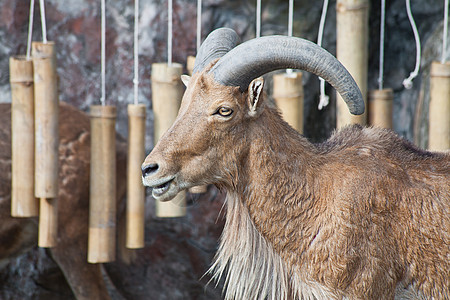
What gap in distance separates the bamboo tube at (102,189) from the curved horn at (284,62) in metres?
1.88

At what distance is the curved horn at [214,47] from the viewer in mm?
3777

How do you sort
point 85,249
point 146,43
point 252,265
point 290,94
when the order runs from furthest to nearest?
1. point 146,43
2. point 85,249
3. point 290,94
4. point 252,265

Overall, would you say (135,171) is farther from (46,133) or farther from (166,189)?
(166,189)

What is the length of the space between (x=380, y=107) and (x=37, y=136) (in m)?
2.66

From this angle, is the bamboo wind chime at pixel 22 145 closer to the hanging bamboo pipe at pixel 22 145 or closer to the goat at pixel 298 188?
the hanging bamboo pipe at pixel 22 145

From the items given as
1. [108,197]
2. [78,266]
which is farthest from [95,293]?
[108,197]

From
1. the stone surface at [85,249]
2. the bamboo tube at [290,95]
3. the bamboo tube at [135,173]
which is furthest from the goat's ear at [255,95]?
the stone surface at [85,249]

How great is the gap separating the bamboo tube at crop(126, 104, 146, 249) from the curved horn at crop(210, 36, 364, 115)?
5.83 feet

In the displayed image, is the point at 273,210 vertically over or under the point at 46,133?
under

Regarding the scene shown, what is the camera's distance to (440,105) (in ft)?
17.0

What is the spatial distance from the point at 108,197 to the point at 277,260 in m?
1.91

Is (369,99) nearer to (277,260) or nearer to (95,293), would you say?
(277,260)

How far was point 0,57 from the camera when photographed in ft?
22.9

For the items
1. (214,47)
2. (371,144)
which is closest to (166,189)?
(214,47)
